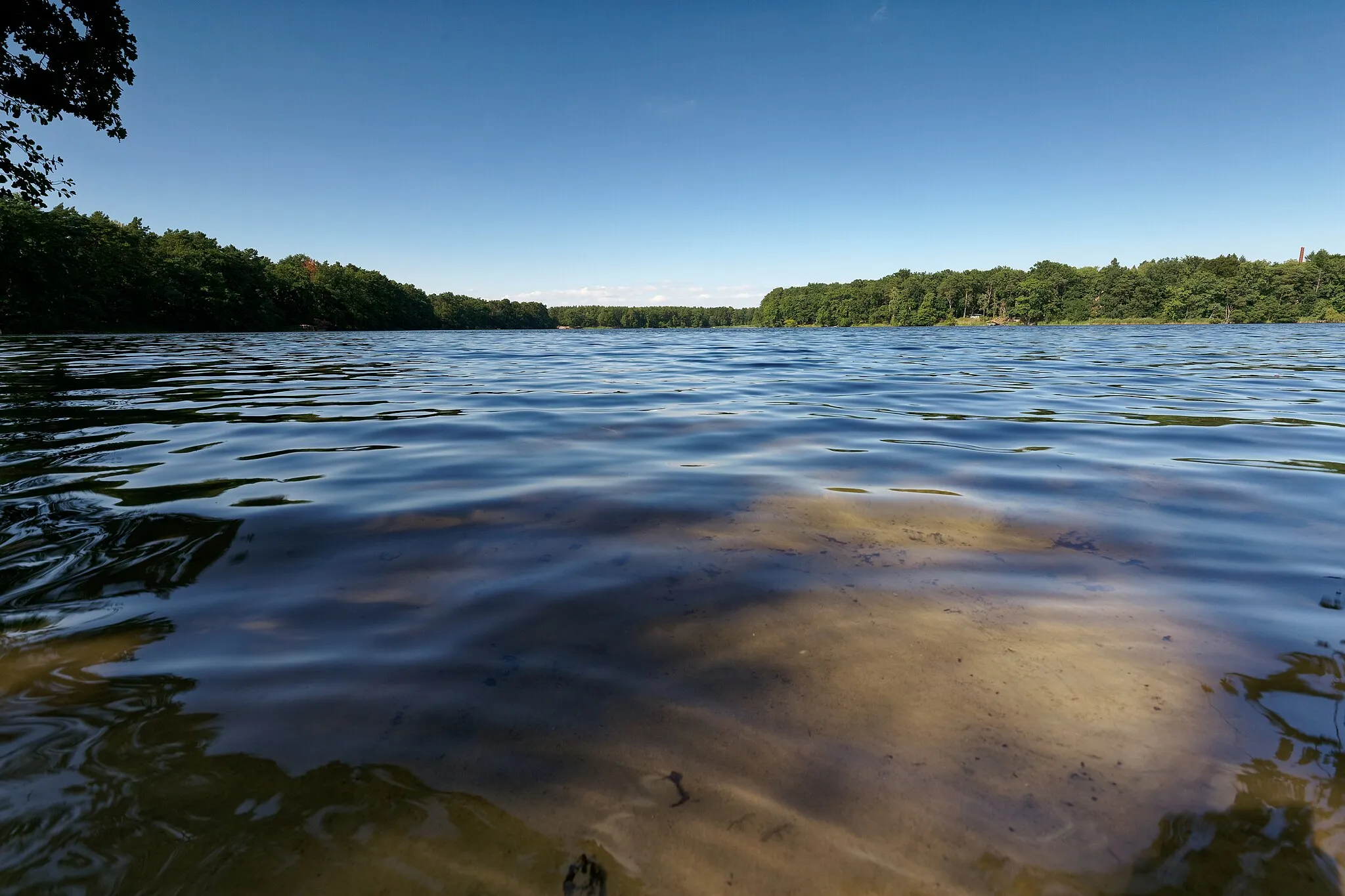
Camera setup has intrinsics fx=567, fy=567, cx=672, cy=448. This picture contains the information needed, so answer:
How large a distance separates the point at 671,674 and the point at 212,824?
1.11m

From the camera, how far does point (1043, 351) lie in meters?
21.3

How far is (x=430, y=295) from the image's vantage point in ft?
407

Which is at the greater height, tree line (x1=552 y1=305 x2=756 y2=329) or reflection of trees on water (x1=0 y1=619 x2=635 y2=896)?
tree line (x1=552 y1=305 x2=756 y2=329)

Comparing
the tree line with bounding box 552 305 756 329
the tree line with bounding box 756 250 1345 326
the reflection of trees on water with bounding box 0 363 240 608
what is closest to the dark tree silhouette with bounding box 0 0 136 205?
the reflection of trees on water with bounding box 0 363 240 608

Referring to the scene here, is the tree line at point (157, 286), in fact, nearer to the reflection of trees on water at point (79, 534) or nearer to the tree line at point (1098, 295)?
the reflection of trees on water at point (79, 534)

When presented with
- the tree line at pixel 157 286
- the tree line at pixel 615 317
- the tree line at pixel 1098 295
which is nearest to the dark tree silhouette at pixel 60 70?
the tree line at pixel 157 286

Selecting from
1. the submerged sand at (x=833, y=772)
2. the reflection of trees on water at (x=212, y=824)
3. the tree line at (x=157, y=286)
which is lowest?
the submerged sand at (x=833, y=772)

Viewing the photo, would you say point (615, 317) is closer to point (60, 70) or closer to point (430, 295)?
point (430, 295)

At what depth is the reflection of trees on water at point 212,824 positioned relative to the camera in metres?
1.03

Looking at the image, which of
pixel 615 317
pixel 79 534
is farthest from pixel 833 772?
pixel 615 317

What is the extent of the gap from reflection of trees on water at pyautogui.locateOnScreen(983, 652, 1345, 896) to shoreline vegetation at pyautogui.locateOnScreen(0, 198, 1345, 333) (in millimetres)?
51768

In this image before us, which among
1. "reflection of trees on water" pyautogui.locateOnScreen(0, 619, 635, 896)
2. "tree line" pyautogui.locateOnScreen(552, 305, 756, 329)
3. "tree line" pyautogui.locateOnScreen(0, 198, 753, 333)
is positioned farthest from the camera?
"tree line" pyautogui.locateOnScreen(552, 305, 756, 329)

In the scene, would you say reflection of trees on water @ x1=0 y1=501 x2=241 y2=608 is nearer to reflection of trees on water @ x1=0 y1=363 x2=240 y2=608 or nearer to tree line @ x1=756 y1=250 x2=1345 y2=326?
reflection of trees on water @ x1=0 y1=363 x2=240 y2=608

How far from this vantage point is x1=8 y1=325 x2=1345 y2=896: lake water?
1.12 m
